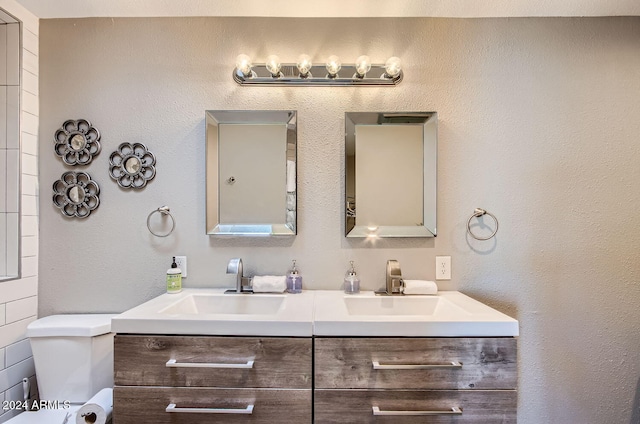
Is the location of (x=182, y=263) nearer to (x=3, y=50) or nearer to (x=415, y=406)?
(x=415, y=406)

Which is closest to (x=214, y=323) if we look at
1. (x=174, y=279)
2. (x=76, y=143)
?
(x=174, y=279)

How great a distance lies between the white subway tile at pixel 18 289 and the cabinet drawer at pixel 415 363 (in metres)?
1.53

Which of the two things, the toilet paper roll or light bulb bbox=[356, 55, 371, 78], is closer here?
the toilet paper roll

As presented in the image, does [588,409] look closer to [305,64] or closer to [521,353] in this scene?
[521,353]

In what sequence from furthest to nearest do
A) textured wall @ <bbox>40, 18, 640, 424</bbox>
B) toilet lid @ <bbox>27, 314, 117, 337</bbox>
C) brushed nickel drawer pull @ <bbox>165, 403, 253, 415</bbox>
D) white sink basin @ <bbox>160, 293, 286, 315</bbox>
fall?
textured wall @ <bbox>40, 18, 640, 424</bbox>, white sink basin @ <bbox>160, 293, 286, 315</bbox>, toilet lid @ <bbox>27, 314, 117, 337</bbox>, brushed nickel drawer pull @ <bbox>165, 403, 253, 415</bbox>

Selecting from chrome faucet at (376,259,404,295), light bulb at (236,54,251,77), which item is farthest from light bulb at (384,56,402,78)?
chrome faucet at (376,259,404,295)

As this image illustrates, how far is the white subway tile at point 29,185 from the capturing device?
1503 mm

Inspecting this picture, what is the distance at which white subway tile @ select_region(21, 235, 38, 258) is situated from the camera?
1502 millimetres

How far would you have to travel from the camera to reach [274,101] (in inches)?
62.6

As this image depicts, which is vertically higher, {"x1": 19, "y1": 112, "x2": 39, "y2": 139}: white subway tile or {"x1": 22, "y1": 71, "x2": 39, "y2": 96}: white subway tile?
{"x1": 22, "y1": 71, "x2": 39, "y2": 96}: white subway tile

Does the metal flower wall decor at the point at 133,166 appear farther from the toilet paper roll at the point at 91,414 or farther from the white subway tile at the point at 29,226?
the toilet paper roll at the point at 91,414

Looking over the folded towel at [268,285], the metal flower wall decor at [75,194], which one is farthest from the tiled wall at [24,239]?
the folded towel at [268,285]

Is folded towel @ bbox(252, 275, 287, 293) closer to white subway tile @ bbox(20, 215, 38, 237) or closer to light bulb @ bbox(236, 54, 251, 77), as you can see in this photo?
light bulb @ bbox(236, 54, 251, 77)

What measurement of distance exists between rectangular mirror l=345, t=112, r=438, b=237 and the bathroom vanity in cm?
58
